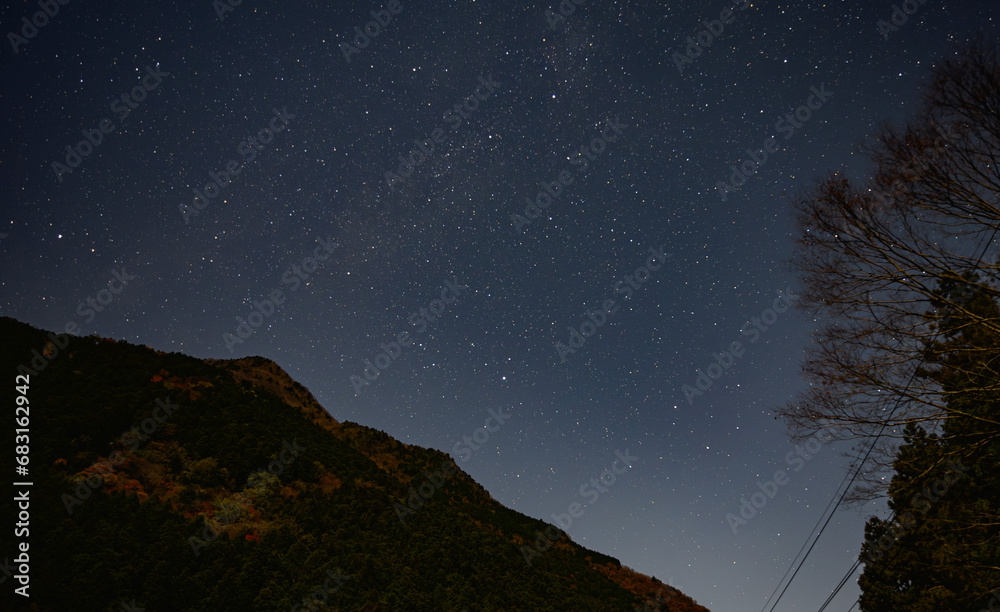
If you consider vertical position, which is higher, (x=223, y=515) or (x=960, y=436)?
(x=960, y=436)

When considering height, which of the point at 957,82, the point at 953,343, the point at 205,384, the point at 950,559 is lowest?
the point at 205,384

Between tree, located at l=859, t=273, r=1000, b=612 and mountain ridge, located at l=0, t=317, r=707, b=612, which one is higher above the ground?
tree, located at l=859, t=273, r=1000, b=612

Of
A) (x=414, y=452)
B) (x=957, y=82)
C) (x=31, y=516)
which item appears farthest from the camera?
(x=414, y=452)

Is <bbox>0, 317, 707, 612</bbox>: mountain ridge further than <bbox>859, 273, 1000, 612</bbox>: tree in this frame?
Yes

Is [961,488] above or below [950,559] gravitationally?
above

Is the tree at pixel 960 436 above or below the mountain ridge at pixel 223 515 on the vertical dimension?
above

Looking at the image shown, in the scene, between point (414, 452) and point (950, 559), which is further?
point (414, 452)

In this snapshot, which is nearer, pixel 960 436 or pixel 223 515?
pixel 960 436

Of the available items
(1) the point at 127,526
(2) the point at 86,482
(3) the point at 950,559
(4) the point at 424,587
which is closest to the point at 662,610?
(4) the point at 424,587

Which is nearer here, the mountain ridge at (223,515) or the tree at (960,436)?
the tree at (960,436)

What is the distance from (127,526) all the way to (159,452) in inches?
131

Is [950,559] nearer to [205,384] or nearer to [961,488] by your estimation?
[961,488]

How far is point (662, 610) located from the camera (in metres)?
16.3

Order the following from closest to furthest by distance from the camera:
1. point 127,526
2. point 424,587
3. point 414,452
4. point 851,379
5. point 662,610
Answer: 1. point 851,379
2. point 127,526
3. point 424,587
4. point 662,610
5. point 414,452
